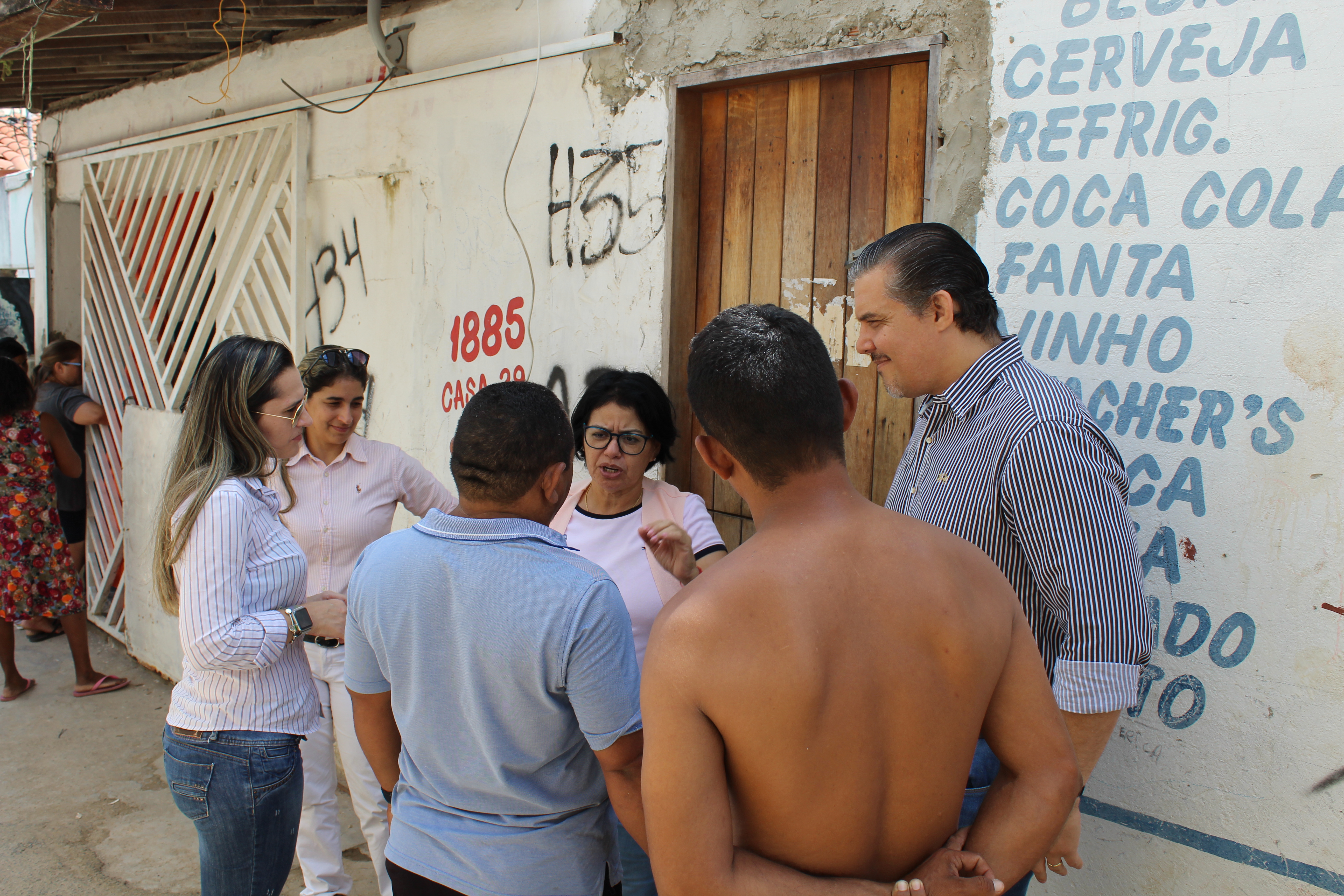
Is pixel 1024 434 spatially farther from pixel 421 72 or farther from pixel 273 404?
pixel 421 72

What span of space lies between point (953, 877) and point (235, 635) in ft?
5.06

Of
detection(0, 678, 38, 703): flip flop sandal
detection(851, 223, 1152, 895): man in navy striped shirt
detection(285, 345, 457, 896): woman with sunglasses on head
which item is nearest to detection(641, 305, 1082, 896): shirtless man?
detection(851, 223, 1152, 895): man in navy striped shirt

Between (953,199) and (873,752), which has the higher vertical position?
(953,199)

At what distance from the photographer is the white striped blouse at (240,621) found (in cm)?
202

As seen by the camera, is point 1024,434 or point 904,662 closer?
point 904,662

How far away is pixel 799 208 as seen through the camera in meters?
2.96

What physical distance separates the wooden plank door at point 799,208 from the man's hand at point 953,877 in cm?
161

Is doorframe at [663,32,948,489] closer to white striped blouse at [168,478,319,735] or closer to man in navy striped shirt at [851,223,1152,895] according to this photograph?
man in navy striped shirt at [851,223,1152,895]

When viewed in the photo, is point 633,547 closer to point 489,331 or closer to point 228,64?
point 489,331

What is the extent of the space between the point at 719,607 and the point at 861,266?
45.1 inches

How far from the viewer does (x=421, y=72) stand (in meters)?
3.92

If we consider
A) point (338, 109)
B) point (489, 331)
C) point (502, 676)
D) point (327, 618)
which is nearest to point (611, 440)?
point (327, 618)

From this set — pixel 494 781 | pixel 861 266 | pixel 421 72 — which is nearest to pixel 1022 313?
pixel 861 266

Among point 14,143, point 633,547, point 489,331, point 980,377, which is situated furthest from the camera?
point 14,143
